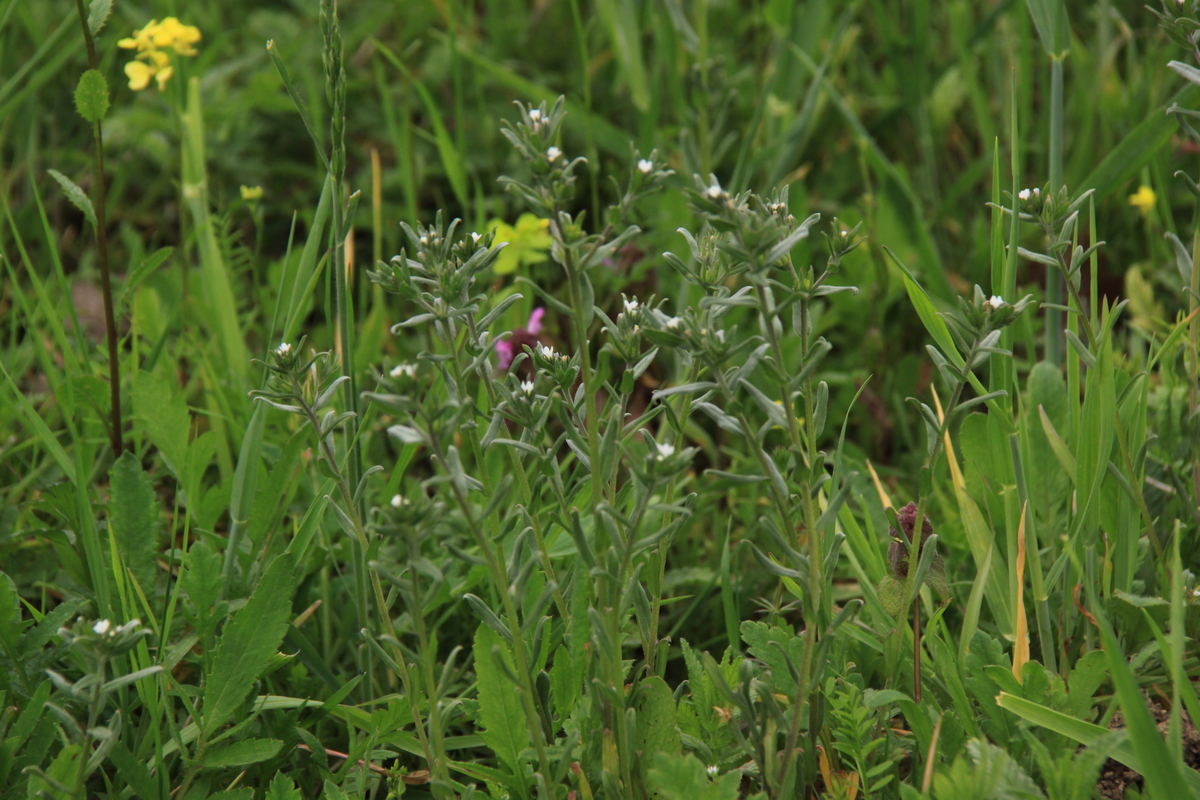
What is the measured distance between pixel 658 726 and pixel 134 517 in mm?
941

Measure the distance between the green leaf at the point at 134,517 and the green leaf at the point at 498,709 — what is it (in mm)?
653

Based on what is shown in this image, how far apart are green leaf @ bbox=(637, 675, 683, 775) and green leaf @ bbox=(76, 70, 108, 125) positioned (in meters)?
1.33

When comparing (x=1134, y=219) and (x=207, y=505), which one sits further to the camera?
(x=1134, y=219)

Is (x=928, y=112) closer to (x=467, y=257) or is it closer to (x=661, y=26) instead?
(x=661, y=26)

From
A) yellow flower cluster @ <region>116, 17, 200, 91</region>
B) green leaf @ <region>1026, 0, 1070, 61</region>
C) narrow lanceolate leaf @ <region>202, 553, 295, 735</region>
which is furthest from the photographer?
yellow flower cluster @ <region>116, 17, 200, 91</region>

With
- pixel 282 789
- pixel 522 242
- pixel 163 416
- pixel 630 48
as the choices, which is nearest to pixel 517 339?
pixel 522 242

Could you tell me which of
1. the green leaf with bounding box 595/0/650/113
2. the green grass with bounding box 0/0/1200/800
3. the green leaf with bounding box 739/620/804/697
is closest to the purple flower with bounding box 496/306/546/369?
the green grass with bounding box 0/0/1200/800

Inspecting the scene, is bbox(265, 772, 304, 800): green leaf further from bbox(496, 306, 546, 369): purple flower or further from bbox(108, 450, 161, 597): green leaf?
bbox(496, 306, 546, 369): purple flower

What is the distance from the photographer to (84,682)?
3.80 feet

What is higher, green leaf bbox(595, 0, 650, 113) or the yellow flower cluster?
the yellow flower cluster

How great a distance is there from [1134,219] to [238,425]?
96.5 inches

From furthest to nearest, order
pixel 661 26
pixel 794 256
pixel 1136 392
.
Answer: pixel 661 26
pixel 794 256
pixel 1136 392

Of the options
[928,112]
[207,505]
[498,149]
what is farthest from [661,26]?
[207,505]

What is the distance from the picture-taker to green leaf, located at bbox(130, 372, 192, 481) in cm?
190
